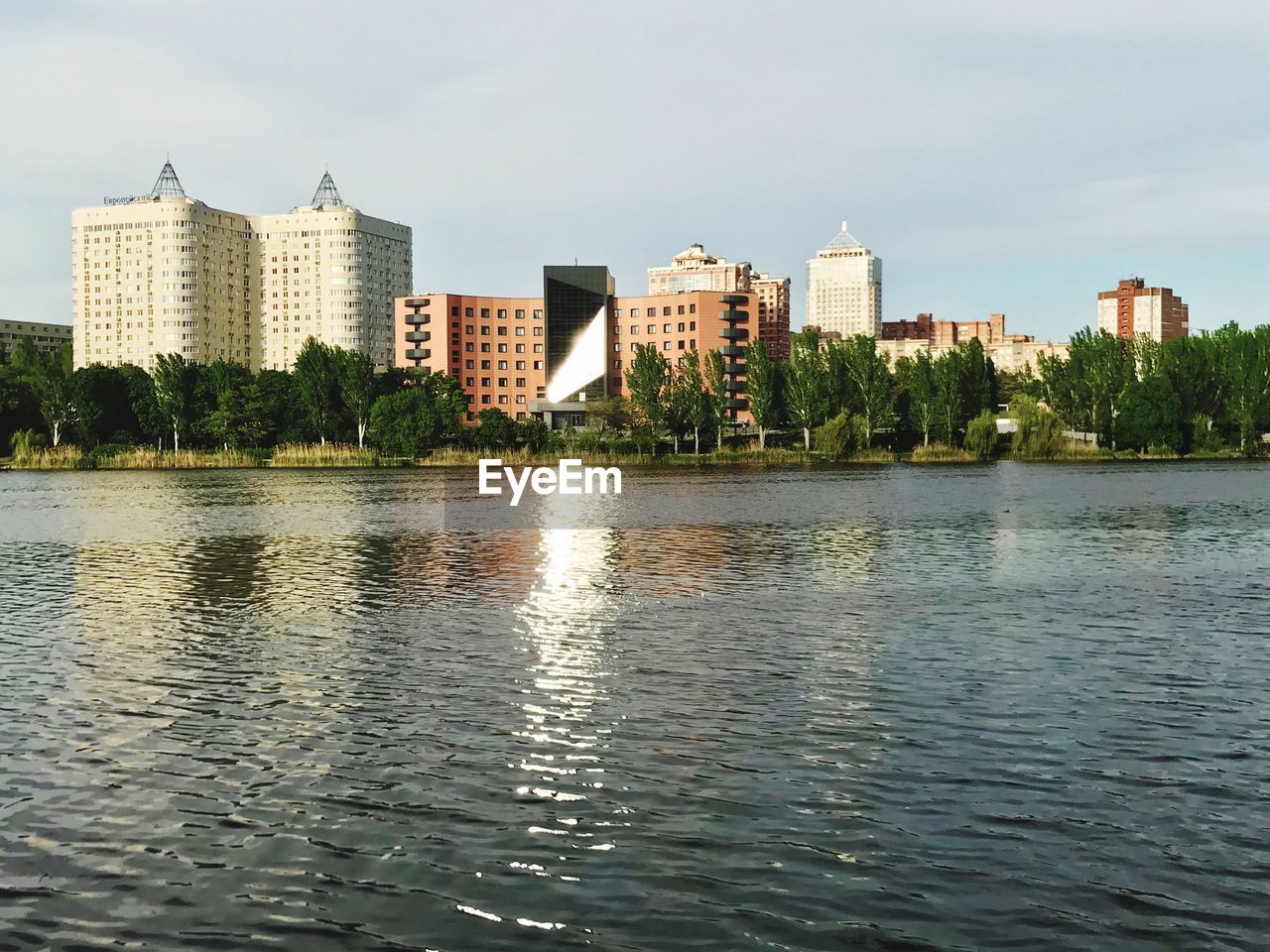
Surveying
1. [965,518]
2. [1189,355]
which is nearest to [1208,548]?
[965,518]

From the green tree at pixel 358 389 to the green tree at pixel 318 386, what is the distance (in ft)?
3.76

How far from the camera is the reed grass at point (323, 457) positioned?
13662 cm

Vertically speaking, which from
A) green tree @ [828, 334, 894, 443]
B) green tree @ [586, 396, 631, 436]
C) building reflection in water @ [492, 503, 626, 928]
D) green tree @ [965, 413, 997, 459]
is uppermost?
green tree @ [828, 334, 894, 443]

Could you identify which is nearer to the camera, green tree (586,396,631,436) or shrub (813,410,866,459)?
shrub (813,410,866,459)

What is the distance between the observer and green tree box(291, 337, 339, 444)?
490 ft

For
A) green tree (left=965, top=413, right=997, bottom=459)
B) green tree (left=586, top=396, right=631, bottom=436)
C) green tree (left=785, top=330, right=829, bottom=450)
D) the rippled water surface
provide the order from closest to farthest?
the rippled water surface, green tree (left=965, top=413, right=997, bottom=459), green tree (left=785, top=330, right=829, bottom=450), green tree (left=586, top=396, right=631, bottom=436)

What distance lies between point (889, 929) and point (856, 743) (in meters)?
5.66

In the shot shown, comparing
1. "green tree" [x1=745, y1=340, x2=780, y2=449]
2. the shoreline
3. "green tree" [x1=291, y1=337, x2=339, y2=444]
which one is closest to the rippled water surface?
the shoreline

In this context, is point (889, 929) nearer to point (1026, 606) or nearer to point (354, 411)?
point (1026, 606)

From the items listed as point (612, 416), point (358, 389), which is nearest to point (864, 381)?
point (612, 416)

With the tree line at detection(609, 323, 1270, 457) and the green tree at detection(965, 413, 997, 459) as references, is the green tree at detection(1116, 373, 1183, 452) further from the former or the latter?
the green tree at detection(965, 413, 997, 459)

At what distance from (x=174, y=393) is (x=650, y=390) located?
6098 centimetres

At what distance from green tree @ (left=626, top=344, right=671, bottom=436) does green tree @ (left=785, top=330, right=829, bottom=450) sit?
52.3 feet

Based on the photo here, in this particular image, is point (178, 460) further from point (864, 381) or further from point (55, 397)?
point (864, 381)
